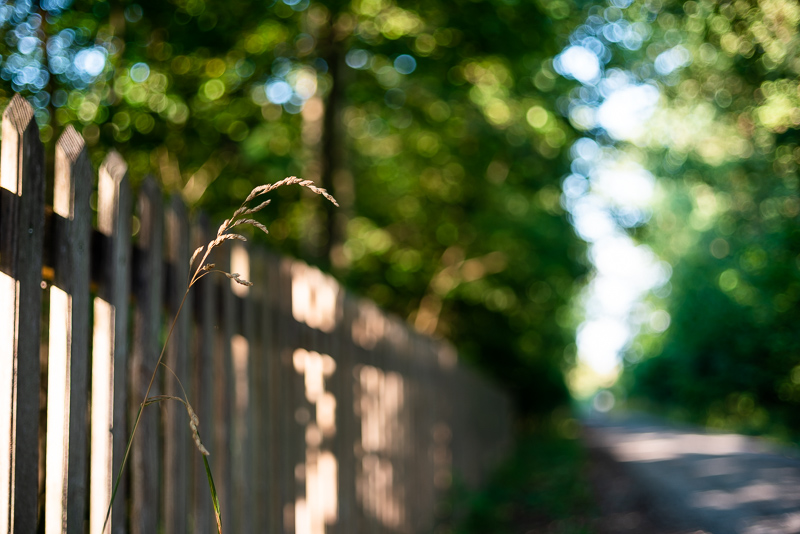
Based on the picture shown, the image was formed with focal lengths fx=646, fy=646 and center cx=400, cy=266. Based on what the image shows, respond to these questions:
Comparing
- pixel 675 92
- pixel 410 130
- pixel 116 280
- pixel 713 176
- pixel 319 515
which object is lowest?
pixel 319 515

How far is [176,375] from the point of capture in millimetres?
2148

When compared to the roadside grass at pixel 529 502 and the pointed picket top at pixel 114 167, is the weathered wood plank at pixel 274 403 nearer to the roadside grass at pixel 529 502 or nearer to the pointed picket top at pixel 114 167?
the pointed picket top at pixel 114 167

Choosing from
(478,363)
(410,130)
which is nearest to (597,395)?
(478,363)

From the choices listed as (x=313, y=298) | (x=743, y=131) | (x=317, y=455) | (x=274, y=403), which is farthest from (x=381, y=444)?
(x=743, y=131)

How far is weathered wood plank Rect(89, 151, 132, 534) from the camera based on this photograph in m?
1.86

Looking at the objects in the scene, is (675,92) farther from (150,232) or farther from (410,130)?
(410,130)

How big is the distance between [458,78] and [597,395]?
126m

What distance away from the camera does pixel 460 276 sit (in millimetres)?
14672

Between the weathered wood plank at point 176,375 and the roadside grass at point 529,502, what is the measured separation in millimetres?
4131

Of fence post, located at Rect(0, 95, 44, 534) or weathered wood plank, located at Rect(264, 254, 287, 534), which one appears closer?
fence post, located at Rect(0, 95, 44, 534)

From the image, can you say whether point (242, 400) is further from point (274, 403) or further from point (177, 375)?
point (177, 375)

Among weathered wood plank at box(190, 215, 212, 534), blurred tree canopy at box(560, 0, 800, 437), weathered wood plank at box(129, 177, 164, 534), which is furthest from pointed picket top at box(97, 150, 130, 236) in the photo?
blurred tree canopy at box(560, 0, 800, 437)

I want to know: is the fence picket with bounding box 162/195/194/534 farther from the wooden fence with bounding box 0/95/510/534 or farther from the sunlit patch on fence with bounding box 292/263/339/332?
the sunlit patch on fence with bounding box 292/263/339/332

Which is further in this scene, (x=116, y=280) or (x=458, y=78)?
(x=458, y=78)
